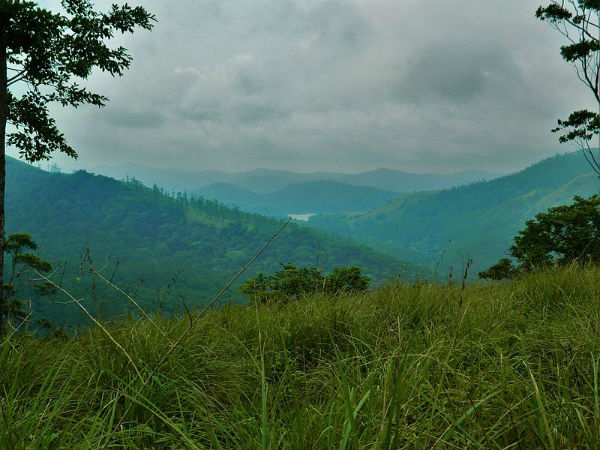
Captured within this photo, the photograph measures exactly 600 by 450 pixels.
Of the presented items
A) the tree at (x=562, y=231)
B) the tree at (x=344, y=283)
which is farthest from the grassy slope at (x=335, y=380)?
the tree at (x=562, y=231)

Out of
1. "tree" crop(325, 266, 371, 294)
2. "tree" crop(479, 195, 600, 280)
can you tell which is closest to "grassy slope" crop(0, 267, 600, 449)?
"tree" crop(325, 266, 371, 294)

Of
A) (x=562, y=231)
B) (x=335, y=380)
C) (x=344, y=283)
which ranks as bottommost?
(x=344, y=283)

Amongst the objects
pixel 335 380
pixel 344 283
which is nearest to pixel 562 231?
pixel 344 283

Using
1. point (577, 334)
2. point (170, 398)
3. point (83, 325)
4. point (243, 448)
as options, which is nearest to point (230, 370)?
point (170, 398)

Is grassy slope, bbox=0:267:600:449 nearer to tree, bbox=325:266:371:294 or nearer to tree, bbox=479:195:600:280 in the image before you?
tree, bbox=325:266:371:294

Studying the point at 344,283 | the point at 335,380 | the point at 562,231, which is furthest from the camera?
the point at 562,231

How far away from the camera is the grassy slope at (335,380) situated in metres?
1.86

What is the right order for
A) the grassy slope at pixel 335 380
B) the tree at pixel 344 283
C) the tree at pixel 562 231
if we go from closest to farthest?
the grassy slope at pixel 335 380 → the tree at pixel 344 283 → the tree at pixel 562 231

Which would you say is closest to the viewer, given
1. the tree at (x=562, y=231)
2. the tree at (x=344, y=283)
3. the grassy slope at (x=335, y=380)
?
the grassy slope at (x=335, y=380)

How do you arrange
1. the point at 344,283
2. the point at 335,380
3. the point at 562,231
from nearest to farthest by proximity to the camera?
the point at 335,380 < the point at 344,283 < the point at 562,231

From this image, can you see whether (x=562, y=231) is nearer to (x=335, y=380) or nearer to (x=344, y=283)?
(x=344, y=283)

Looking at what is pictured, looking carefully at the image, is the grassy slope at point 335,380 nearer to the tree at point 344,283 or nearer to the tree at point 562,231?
the tree at point 344,283

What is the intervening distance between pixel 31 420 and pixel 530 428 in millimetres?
2644

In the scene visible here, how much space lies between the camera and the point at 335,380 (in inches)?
112
